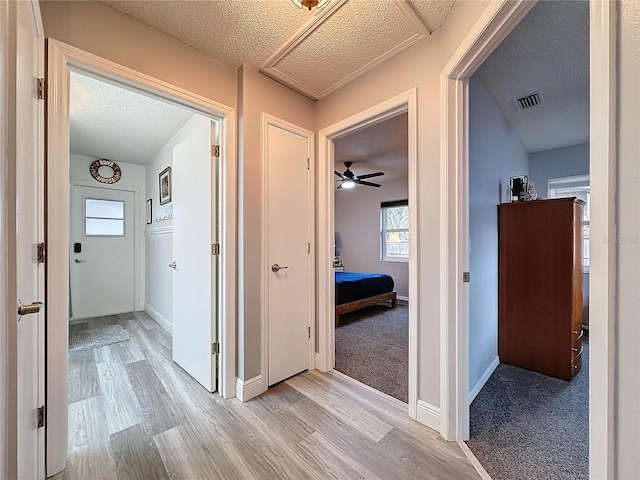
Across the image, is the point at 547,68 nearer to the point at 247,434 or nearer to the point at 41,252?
the point at 247,434

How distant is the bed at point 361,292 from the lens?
12.1 ft

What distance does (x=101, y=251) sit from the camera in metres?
4.04

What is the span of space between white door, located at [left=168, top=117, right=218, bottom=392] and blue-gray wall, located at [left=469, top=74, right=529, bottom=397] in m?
1.92

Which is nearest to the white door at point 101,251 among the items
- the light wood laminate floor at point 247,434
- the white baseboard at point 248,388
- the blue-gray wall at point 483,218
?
the light wood laminate floor at point 247,434

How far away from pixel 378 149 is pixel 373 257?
277 centimetres

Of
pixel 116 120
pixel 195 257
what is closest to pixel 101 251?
pixel 116 120

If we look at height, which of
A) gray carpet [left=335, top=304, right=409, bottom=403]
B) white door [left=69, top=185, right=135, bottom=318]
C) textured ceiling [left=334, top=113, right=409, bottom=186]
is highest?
textured ceiling [left=334, top=113, right=409, bottom=186]

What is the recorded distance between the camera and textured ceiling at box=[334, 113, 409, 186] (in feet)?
9.96

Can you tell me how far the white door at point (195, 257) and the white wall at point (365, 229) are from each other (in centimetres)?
412

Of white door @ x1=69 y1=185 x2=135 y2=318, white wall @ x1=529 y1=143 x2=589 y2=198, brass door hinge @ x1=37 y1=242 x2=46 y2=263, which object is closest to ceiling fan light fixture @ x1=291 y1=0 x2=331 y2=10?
brass door hinge @ x1=37 y1=242 x2=46 y2=263

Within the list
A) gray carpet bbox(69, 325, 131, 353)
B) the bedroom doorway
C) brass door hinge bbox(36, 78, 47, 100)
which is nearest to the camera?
brass door hinge bbox(36, 78, 47, 100)

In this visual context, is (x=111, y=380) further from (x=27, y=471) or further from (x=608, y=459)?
(x=608, y=459)

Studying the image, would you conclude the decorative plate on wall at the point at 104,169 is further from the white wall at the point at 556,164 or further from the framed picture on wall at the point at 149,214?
the white wall at the point at 556,164

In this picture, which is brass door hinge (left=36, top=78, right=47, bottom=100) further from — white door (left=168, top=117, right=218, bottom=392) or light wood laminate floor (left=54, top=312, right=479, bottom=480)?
light wood laminate floor (left=54, top=312, right=479, bottom=480)
